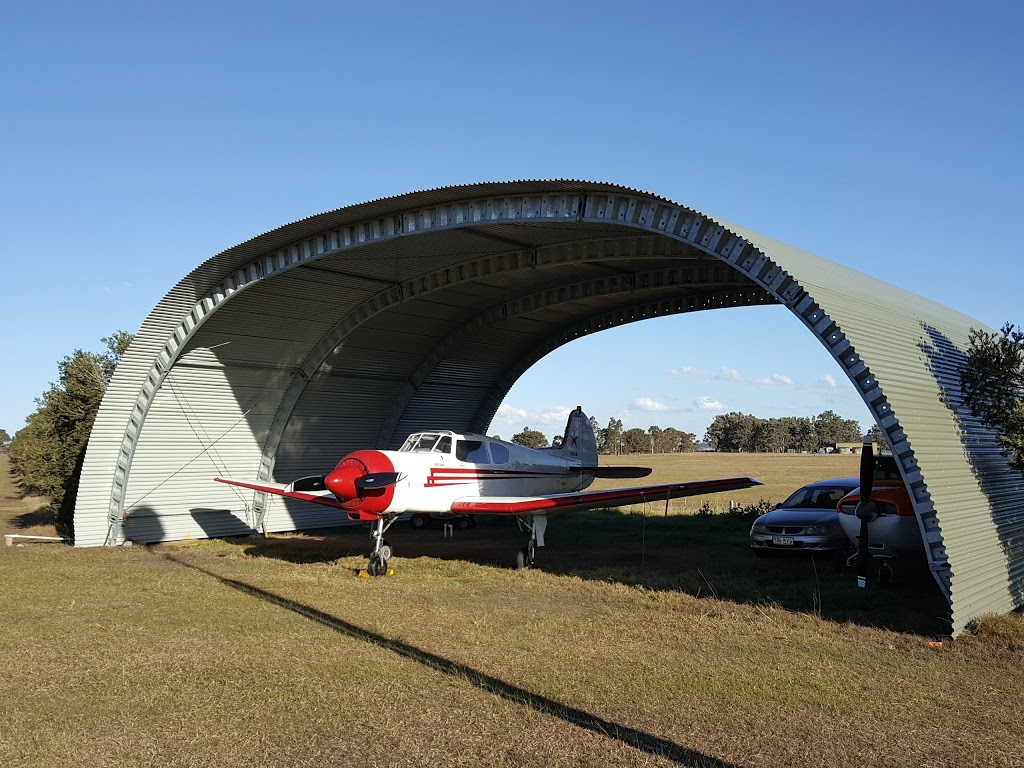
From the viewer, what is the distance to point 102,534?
59.4 feet

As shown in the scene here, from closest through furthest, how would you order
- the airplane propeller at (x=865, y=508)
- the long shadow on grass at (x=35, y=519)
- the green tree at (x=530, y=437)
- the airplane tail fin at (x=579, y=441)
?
the airplane propeller at (x=865, y=508) < the airplane tail fin at (x=579, y=441) < the long shadow on grass at (x=35, y=519) < the green tree at (x=530, y=437)

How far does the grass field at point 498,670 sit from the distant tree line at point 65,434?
9480 millimetres

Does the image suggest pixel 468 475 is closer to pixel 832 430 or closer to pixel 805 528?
pixel 805 528

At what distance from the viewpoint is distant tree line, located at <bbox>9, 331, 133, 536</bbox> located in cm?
2283

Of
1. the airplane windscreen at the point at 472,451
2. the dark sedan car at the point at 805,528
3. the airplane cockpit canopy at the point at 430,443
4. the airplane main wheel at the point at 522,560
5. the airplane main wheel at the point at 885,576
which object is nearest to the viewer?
the airplane main wheel at the point at 885,576

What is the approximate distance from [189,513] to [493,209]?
36.3ft

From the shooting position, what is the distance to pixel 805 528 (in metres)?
14.7

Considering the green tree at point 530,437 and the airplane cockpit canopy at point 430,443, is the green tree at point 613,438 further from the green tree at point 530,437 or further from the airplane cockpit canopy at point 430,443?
the airplane cockpit canopy at point 430,443

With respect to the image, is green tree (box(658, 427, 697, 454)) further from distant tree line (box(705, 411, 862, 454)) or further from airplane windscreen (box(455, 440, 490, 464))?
airplane windscreen (box(455, 440, 490, 464))

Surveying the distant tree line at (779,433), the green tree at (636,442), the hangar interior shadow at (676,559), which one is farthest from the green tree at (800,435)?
the hangar interior shadow at (676,559)

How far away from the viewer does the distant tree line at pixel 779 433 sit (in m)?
116

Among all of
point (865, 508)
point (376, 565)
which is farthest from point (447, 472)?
point (865, 508)

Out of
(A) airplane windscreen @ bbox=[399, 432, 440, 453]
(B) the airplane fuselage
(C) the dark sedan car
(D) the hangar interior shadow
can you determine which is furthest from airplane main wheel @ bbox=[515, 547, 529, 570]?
(C) the dark sedan car

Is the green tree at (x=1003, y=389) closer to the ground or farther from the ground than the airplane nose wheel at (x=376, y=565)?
farther from the ground
